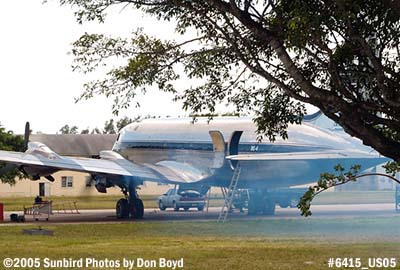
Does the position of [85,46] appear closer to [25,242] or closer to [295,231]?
[25,242]

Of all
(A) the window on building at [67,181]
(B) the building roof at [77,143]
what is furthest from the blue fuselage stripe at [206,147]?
(B) the building roof at [77,143]

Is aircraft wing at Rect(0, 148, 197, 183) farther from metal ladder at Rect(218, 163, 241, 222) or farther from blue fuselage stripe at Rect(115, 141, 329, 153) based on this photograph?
metal ladder at Rect(218, 163, 241, 222)

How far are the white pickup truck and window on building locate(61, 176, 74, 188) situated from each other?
38048mm

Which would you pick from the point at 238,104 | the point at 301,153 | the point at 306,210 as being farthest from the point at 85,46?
the point at 301,153

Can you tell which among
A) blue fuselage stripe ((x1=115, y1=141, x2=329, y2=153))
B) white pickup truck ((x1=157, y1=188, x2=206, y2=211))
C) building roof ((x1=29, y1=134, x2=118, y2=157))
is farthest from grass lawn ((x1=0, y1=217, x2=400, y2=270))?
building roof ((x1=29, y1=134, x2=118, y2=157))

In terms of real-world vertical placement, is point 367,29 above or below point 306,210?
above

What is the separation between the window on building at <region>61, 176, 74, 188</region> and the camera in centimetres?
8112

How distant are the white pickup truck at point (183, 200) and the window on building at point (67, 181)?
38.0m

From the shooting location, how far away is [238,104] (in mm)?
14383

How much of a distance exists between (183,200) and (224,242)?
19.7 metres

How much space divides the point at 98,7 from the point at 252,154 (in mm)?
22476

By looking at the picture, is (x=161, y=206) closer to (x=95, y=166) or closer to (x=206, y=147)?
(x=206, y=147)

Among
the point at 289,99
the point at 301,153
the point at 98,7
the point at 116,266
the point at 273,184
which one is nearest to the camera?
the point at 98,7

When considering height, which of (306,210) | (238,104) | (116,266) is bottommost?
(116,266)
